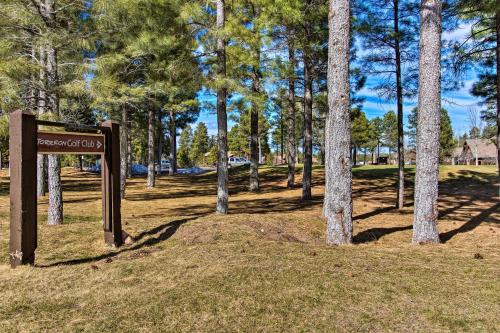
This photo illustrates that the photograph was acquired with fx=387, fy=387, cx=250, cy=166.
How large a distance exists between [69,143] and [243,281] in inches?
136

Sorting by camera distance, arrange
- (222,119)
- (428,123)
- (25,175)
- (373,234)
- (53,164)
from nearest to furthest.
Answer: (25,175) < (428,123) < (53,164) < (373,234) < (222,119)

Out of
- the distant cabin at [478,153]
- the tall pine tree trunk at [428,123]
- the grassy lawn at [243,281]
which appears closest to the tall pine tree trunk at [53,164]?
the grassy lawn at [243,281]

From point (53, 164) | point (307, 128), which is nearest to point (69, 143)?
point (53, 164)

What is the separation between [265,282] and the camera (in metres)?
4.37

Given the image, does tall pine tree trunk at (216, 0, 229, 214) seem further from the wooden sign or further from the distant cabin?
the distant cabin

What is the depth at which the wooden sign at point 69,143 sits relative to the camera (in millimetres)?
5536

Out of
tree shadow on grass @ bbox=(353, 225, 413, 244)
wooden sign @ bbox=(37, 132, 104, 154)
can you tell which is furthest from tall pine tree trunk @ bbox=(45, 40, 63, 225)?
tree shadow on grass @ bbox=(353, 225, 413, 244)

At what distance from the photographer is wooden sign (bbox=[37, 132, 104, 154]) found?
5536 millimetres

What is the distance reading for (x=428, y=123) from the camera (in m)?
7.04

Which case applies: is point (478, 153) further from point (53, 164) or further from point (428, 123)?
point (53, 164)

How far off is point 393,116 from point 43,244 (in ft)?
202

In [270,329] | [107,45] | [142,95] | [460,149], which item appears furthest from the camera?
[460,149]

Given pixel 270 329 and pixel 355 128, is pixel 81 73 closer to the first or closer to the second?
pixel 270 329

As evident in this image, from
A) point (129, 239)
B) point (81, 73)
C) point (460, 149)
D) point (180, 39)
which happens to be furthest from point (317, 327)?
point (460, 149)
